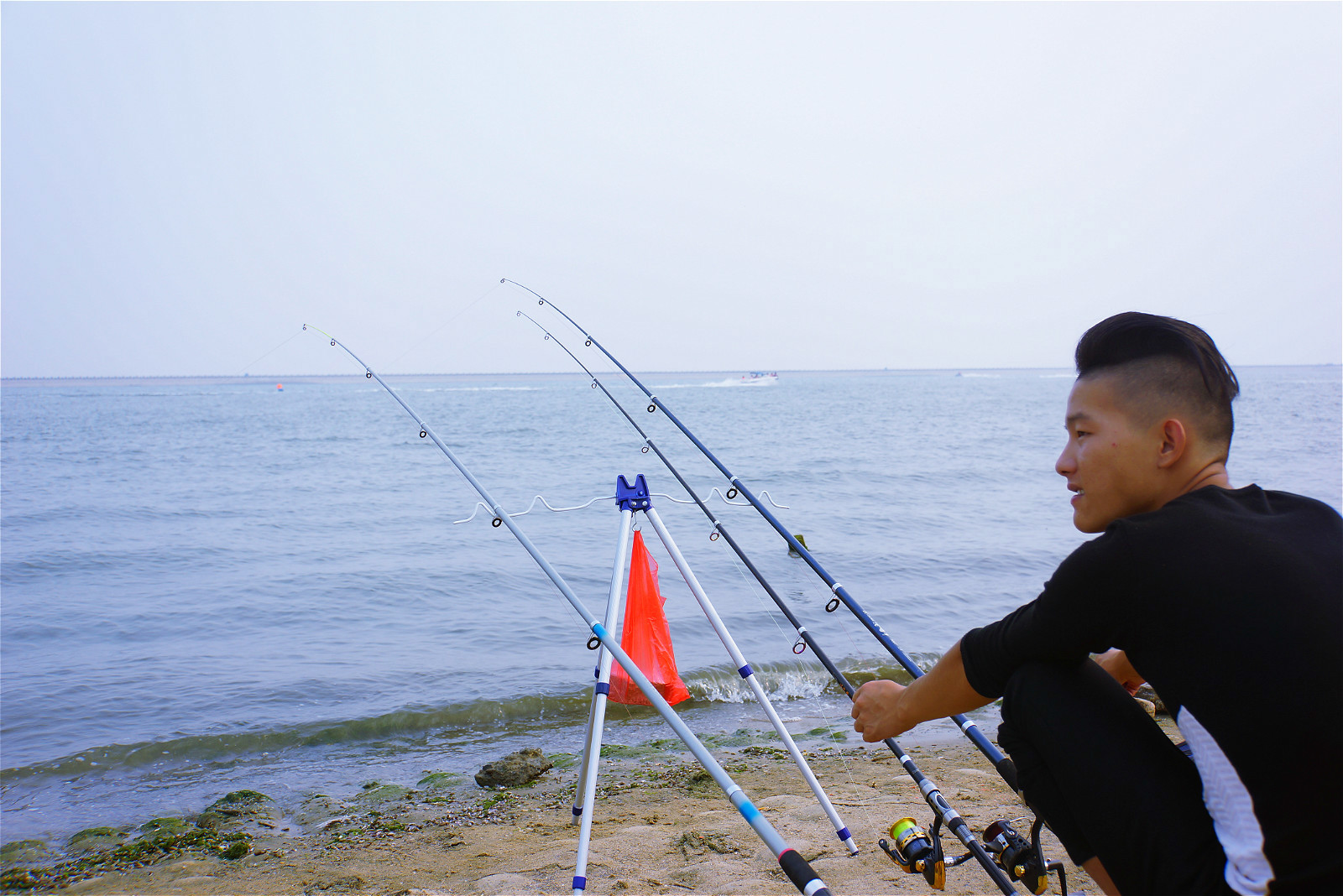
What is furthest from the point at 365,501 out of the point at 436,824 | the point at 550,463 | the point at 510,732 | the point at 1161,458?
the point at 1161,458

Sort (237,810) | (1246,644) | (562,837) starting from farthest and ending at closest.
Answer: (237,810)
(562,837)
(1246,644)

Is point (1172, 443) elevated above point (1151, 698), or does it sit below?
above

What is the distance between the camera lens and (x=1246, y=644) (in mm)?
1254

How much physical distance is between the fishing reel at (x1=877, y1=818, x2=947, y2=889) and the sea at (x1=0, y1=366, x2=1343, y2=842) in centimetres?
178

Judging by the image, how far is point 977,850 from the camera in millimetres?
2330

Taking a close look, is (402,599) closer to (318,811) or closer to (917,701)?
(318,811)

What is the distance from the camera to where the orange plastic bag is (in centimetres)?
324

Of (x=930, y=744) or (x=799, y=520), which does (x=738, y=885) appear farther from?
(x=799, y=520)

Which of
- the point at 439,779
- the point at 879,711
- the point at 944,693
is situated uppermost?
the point at 944,693

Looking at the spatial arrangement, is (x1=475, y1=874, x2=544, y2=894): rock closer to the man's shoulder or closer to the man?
the man

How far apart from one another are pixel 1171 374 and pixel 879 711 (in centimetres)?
99

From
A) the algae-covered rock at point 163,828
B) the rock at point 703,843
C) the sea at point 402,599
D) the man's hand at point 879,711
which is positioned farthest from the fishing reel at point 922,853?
the algae-covered rock at point 163,828

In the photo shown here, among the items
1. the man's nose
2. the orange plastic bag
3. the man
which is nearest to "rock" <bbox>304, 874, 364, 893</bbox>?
the orange plastic bag

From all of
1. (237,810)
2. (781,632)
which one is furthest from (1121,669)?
(781,632)
